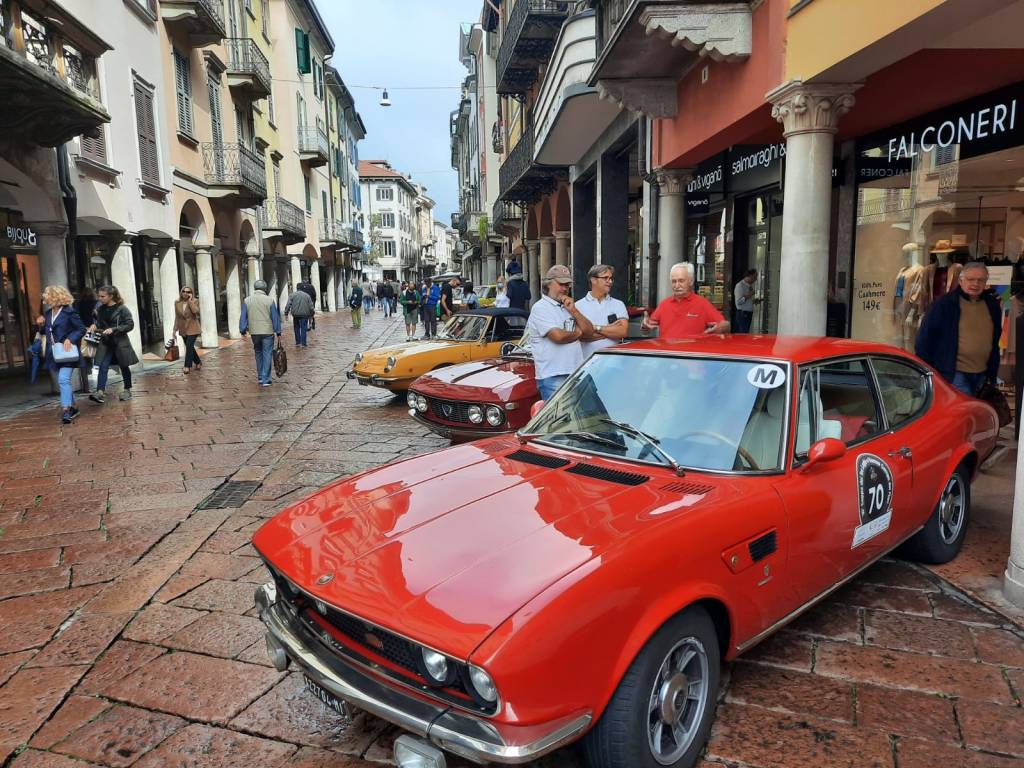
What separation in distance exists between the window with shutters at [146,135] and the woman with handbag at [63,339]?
6625 mm

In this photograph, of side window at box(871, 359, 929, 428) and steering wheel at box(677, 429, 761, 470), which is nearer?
steering wheel at box(677, 429, 761, 470)

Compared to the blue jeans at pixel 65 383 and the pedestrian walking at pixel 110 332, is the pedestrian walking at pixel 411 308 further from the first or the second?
the blue jeans at pixel 65 383

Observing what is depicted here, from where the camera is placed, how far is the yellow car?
910cm

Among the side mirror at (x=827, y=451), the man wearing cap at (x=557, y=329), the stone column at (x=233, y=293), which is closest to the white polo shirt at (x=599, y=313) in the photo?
the man wearing cap at (x=557, y=329)

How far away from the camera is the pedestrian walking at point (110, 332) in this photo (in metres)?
9.97

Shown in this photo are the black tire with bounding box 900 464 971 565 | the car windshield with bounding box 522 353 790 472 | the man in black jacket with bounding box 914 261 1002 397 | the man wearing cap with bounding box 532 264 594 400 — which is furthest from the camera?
the man in black jacket with bounding box 914 261 1002 397

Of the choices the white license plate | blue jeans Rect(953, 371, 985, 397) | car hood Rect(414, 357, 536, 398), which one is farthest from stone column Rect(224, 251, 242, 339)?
the white license plate

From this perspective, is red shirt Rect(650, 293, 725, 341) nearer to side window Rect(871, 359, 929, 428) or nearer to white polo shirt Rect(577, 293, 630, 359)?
white polo shirt Rect(577, 293, 630, 359)

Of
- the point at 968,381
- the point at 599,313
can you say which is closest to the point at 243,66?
the point at 599,313

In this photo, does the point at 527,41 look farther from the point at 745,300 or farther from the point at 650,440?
the point at 650,440

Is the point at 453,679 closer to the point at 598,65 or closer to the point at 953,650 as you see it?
the point at 953,650

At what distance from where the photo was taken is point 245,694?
2.89m

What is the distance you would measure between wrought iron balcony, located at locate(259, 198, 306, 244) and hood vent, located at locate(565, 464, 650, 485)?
2446 cm

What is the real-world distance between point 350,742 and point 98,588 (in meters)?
2.16
